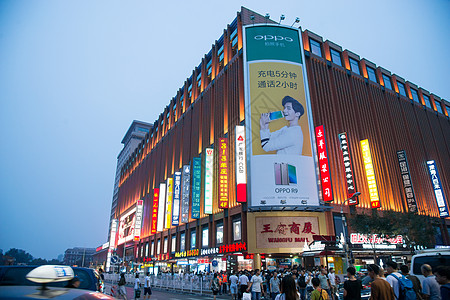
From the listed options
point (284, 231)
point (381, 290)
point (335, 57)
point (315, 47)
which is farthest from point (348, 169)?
point (381, 290)

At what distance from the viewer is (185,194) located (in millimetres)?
45438

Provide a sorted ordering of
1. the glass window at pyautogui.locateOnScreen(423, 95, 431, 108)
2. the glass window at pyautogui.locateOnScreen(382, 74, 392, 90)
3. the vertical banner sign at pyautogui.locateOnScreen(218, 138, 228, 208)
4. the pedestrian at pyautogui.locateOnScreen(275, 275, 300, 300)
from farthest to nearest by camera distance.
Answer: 1. the glass window at pyautogui.locateOnScreen(423, 95, 431, 108)
2. the glass window at pyautogui.locateOnScreen(382, 74, 392, 90)
3. the vertical banner sign at pyautogui.locateOnScreen(218, 138, 228, 208)
4. the pedestrian at pyautogui.locateOnScreen(275, 275, 300, 300)

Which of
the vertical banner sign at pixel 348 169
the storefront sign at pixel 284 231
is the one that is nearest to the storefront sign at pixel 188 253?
the storefront sign at pixel 284 231

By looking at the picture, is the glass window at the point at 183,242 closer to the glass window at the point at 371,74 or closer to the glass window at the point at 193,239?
the glass window at the point at 193,239

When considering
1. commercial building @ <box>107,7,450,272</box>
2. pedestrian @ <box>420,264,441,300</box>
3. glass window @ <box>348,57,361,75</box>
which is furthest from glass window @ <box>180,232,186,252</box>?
pedestrian @ <box>420,264,441,300</box>

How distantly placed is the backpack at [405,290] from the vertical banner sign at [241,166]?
24.2 meters

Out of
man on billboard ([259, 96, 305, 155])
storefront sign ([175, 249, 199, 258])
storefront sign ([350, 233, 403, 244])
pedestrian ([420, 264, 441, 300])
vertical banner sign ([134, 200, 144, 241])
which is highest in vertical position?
man on billboard ([259, 96, 305, 155])

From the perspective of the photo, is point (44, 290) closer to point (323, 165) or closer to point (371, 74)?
point (323, 165)

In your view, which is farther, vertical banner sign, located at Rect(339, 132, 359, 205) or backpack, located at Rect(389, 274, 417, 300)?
vertical banner sign, located at Rect(339, 132, 359, 205)

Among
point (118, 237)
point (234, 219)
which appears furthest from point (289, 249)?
point (118, 237)

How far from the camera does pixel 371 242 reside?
94.6 feet

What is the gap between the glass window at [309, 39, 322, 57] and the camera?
135 ft

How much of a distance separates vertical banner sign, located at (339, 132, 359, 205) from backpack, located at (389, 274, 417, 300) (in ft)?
92.9

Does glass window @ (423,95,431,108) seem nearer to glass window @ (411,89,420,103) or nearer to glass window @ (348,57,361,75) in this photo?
glass window @ (411,89,420,103)
